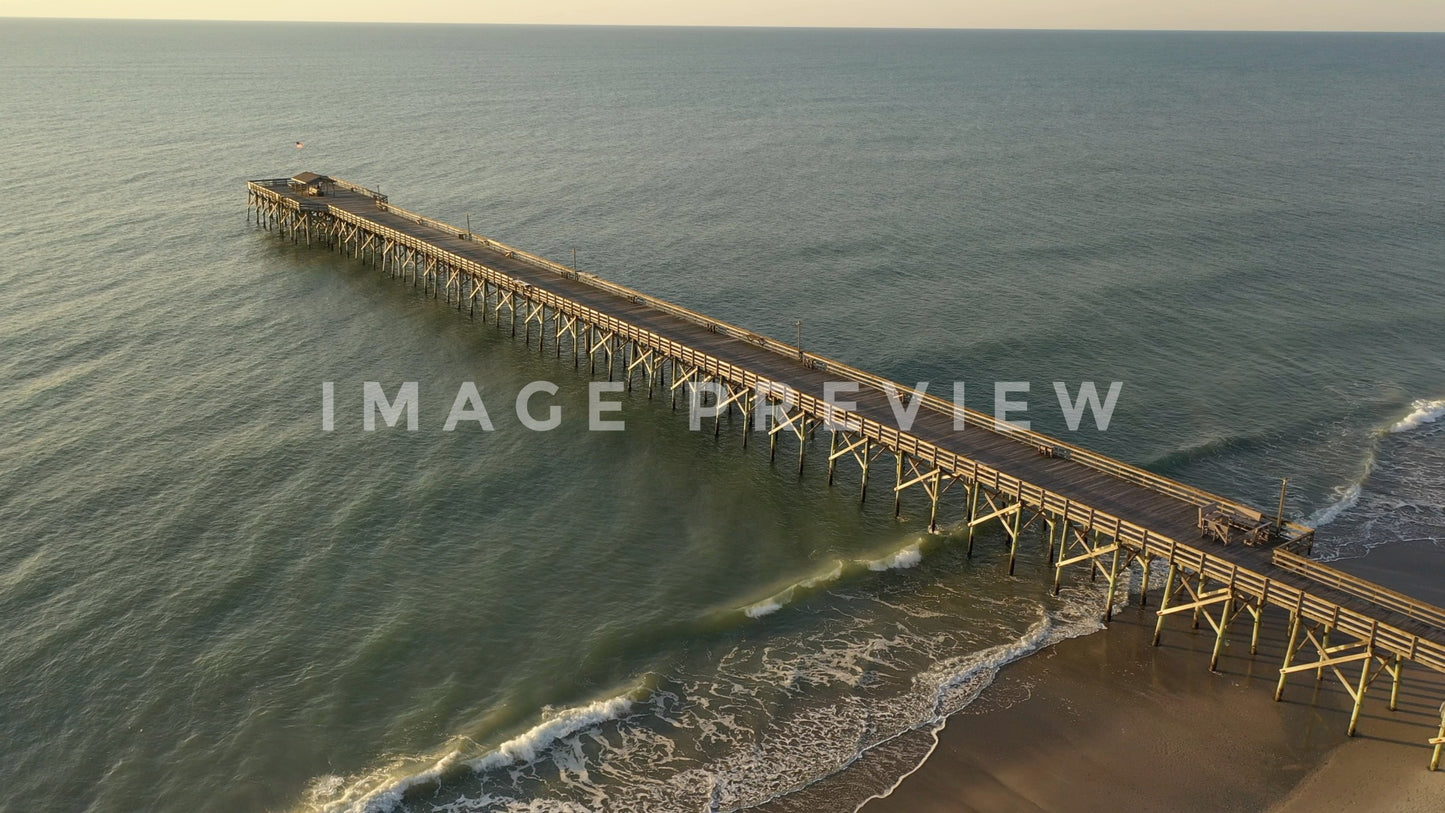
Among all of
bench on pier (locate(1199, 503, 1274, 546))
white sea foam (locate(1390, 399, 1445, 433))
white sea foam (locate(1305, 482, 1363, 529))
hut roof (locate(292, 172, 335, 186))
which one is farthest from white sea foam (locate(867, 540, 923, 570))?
hut roof (locate(292, 172, 335, 186))

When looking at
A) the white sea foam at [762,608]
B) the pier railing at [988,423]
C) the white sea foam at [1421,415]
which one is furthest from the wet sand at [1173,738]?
the white sea foam at [1421,415]

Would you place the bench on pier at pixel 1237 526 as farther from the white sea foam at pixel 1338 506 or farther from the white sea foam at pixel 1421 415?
the white sea foam at pixel 1421 415

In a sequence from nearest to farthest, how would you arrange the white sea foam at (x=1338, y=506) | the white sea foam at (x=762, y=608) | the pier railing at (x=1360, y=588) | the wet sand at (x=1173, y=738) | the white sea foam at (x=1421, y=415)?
the wet sand at (x=1173, y=738)
the pier railing at (x=1360, y=588)
the white sea foam at (x=762, y=608)
the white sea foam at (x=1338, y=506)
the white sea foam at (x=1421, y=415)

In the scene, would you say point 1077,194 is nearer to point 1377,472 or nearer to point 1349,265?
point 1349,265

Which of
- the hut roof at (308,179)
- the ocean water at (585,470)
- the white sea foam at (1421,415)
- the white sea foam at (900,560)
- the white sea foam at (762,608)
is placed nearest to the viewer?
the ocean water at (585,470)

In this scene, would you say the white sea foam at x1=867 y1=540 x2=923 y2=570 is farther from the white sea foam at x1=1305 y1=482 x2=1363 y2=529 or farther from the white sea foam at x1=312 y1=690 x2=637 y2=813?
the white sea foam at x1=1305 y1=482 x2=1363 y2=529

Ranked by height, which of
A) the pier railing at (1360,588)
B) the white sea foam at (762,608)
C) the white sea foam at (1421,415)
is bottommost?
the white sea foam at (762,608)

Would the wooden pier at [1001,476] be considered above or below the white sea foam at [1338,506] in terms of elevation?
above
